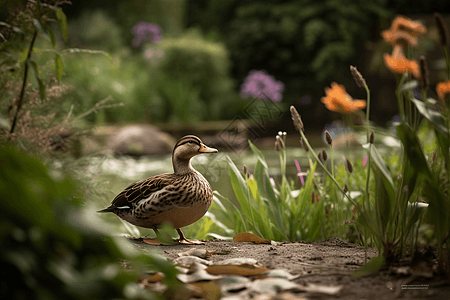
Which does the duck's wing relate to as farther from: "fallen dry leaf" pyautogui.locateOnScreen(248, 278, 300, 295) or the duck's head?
"fallen dry leaf" pyautogui.locateOnScreen(248, 278, 300, 295)

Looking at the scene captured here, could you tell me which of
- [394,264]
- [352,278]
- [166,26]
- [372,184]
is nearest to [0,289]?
[352,278]

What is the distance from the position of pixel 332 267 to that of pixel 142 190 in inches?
38.0

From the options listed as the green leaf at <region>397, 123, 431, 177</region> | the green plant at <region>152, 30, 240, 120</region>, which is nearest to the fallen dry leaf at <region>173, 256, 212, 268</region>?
the green leaf at <region>397, 123, 431, 177</region>

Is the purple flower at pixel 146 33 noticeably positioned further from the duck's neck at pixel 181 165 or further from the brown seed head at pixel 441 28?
the brown seed head at pixel 441 28

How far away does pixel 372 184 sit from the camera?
9.11ft

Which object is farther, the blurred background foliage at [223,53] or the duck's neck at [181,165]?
the blurred background foliage at [223,53]

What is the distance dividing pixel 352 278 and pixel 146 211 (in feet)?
3.14

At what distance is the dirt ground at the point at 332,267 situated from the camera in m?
1.22

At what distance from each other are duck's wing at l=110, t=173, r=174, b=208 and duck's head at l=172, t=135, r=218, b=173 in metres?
0.07

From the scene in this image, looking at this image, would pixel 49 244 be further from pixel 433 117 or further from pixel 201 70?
pixel 201 70

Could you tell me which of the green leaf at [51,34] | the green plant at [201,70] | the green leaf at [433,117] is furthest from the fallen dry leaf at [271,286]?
the green plant at [201,70]

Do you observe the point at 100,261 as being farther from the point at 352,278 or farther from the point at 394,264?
the point at 394,264

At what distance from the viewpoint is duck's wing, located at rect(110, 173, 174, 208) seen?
6.45 ft

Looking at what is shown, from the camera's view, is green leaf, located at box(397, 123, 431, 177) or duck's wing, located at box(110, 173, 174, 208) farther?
duck's wing, located at box(110, 173, 174, 208)
